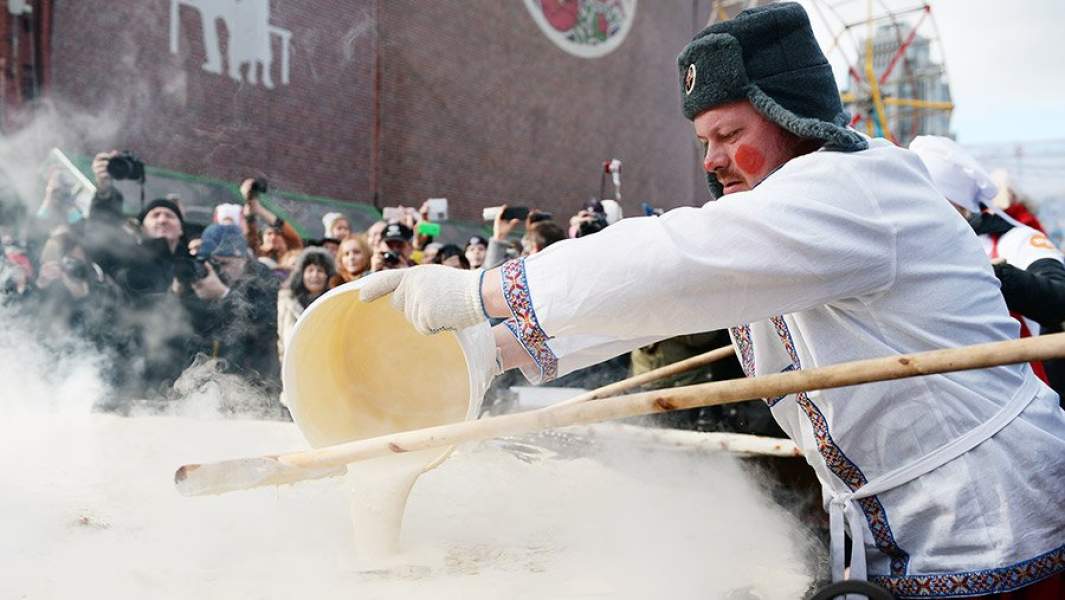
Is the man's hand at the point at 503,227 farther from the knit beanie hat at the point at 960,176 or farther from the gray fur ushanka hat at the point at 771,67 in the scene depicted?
the gray fur ushanka hat at the point at 771,67

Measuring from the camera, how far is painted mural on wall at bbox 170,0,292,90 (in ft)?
37.6

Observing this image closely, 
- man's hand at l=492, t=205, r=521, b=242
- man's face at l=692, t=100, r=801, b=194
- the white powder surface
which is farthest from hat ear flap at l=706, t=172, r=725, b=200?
man's hand at l=492, t=205, r=521, b=242

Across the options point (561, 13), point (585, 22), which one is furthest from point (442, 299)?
point (585, 22)

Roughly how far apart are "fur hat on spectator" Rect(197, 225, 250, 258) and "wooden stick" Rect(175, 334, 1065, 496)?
378 centimetres

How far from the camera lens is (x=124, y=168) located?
5250 mm

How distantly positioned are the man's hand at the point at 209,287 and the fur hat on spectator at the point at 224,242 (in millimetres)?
261

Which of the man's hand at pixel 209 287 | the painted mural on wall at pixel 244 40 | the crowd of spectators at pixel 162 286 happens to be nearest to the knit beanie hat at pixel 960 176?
the crowd of spectators at pixel 162 286

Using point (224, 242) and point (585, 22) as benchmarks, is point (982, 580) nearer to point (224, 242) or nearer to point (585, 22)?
point (224, 242)

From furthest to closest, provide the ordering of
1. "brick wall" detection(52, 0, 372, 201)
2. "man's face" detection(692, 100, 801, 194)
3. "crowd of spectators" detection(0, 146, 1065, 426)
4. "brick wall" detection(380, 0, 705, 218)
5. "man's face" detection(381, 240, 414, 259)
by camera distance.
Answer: "brick wall" detection(380, 0, 705, 218)
"brick wall" detection(52, 0, 372, 201)
"man's face" detection(381, 240, 414, 259)
"crowd of spectators" detection(0, 146, 1065, 426)
"man's face" detection(692, 100, 801, 194)

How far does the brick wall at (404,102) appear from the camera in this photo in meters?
10.8

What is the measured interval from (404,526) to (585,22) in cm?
1722

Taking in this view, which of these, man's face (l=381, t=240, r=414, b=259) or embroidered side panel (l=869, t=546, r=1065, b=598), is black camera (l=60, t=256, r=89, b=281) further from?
embroidered side panel (l=869, t=546, r=1065, b=598)

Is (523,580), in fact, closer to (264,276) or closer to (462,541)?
(462,541)

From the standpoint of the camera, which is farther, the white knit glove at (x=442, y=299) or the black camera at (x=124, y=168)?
the black camera at (x=124, y=168)
